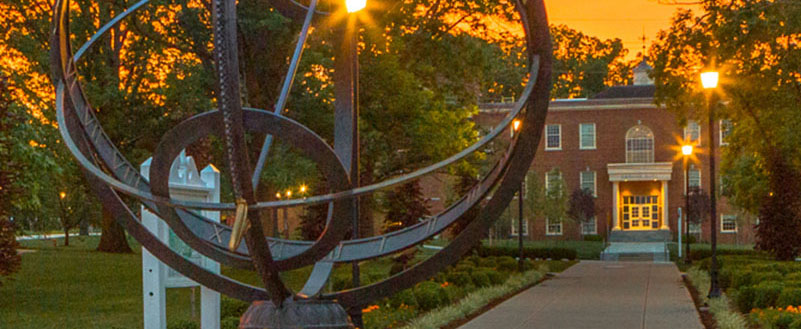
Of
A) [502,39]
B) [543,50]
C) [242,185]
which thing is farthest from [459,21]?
[242,185]

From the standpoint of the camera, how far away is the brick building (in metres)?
59.8

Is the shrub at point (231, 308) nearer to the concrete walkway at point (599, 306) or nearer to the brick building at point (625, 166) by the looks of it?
the concrete walkway at point (599, 306)

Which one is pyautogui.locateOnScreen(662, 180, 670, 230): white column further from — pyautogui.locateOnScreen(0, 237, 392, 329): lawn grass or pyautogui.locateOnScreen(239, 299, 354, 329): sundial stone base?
pyautogui.locateOnScreen(239, 299, 354, 329): sundial stone base

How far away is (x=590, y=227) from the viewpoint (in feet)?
202

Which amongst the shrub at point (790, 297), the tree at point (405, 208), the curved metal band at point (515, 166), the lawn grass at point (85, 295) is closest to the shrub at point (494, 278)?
the lawn grass at point (85, 295)

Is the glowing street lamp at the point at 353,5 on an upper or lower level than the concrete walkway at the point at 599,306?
upper

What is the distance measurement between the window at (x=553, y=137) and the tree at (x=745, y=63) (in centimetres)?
2914

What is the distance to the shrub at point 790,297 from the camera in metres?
15.4

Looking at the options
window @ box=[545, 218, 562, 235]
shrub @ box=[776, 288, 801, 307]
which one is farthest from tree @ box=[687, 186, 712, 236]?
shrub @ box=[776, 288, 801, 307]

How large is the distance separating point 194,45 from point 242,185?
62.0ft

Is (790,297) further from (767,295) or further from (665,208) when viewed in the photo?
(665,208)

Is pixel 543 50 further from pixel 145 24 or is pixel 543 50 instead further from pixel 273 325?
pixel 145 24

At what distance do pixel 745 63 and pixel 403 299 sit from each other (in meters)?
12.2

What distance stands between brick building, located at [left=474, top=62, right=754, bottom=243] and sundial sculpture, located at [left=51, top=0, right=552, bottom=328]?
51770 millimetres
